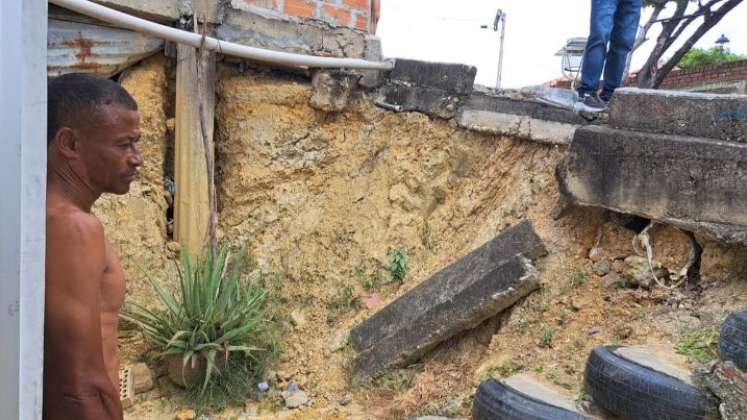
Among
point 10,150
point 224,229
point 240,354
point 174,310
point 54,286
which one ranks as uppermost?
point 10,150

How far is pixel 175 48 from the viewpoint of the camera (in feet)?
13.9

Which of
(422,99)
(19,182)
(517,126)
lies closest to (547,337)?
(517,126)

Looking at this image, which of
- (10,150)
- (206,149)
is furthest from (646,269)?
(10,150)

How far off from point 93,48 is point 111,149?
2476mm

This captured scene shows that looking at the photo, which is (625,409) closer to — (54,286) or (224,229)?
(54,286)

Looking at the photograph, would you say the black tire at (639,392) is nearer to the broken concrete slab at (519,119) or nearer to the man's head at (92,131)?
the broken concrete slab at (519,119)

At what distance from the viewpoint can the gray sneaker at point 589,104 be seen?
3.86 metres

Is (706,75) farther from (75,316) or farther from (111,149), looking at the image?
(75,316)

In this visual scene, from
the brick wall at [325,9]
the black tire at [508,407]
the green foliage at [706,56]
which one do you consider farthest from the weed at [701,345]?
the green foliage at [706,56]

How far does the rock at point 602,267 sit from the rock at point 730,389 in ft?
3.50

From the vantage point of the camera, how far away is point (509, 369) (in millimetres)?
3262

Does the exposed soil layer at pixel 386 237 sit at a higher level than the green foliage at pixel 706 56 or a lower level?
lower

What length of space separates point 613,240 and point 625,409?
49.6 inches

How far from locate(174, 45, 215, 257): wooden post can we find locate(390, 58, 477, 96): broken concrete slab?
4.45ft
